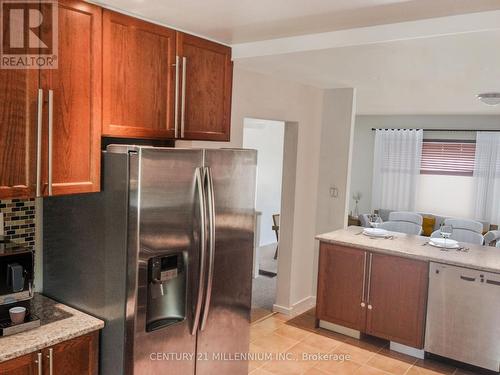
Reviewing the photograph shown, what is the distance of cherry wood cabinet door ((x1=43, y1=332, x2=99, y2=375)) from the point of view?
1965mm

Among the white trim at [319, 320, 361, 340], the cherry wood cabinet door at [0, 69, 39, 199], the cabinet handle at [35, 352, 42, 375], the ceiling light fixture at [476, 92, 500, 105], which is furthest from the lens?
the ceiling light fixture at [476, 92, 500, 105]

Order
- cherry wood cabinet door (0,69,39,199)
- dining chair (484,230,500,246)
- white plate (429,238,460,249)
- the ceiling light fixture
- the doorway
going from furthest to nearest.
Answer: the doorway → dining chair (484,230,500,246) → the ceiling light fixture → white plate (429,238,460,249) → cherry wood cabinet door (0,69,39,199)

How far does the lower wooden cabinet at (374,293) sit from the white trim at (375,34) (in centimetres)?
187

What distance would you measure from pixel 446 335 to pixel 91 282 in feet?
8.93

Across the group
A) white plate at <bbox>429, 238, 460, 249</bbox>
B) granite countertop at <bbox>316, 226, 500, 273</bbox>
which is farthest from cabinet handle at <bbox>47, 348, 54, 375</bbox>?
white plate at <bbox>429, 238, 460, 249</bbox>

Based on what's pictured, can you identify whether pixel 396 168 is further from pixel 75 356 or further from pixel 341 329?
pixel 75 356

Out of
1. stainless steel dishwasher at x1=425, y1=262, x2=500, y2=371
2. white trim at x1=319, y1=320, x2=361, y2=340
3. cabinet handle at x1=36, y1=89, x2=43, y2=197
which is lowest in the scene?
white trim at x1=319, y1=320, x2=361, y2=340

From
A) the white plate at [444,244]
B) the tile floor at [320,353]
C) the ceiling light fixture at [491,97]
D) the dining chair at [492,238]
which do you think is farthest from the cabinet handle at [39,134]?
the dining chair at [492,238]

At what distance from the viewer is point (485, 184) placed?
7.00 meters

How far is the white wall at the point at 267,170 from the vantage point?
7383 millimetres

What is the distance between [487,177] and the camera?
275 inches

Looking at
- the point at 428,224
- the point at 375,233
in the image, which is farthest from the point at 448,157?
the point at 375,233

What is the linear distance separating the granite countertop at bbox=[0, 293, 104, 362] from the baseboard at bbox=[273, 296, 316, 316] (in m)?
2.54

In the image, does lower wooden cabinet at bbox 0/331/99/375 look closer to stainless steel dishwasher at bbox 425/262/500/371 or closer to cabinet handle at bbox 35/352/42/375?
cabinet handle at bbox 35/352/42/375
